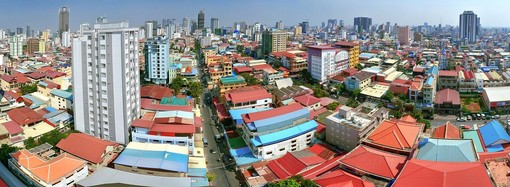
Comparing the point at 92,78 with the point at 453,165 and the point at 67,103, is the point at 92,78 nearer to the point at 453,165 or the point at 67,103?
the point at 67,103

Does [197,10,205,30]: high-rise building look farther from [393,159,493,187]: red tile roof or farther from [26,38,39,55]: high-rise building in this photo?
[393,159,493,187]: red tile roof

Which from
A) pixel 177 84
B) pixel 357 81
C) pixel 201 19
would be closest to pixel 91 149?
pixel 177 84

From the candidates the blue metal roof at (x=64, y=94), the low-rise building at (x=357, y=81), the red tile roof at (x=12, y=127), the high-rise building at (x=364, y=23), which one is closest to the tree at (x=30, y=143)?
the red tile roof at (x=12, y=127)

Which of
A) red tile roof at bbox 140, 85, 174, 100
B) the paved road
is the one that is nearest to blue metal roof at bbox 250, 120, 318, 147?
the paved road

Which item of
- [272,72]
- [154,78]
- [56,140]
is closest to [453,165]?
[56,140]

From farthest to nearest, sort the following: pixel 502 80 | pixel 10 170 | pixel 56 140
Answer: pixel 502 80
pixel 56 140
pixel 10 170

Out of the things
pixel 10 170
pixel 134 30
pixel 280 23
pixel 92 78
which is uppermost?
pixel 280 23

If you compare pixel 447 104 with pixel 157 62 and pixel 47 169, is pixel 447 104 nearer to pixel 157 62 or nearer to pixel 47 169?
pixel 157 62

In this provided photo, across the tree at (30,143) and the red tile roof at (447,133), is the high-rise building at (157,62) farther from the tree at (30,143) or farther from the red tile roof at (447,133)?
the red tile roof at (447,133)

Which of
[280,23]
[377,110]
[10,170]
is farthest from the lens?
[280,23]
